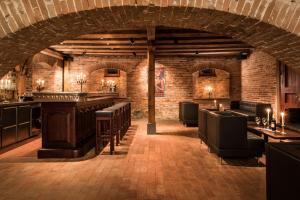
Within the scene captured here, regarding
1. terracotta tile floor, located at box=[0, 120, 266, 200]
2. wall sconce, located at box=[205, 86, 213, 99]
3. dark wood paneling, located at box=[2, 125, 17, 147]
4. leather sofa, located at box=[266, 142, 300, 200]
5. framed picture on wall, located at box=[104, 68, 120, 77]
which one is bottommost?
terracotta tile floor, located at box=[0, 120, 266, 200]

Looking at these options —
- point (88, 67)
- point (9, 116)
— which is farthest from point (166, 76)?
point (9, 116)

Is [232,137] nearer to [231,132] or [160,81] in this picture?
[231,132]

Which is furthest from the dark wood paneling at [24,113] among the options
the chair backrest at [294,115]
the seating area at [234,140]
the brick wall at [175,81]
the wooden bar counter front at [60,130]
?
the chair backrest at [294,115]

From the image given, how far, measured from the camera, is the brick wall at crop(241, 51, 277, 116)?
26.2 ft

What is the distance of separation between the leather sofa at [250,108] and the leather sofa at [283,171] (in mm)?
3626

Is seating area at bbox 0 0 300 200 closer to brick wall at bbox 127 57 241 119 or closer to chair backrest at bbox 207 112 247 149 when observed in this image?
chair backrest at bbox 207 112 247 149

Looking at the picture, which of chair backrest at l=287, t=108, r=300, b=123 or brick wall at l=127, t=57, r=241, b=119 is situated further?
brick wall at l=127, t=57, r=241, b=119

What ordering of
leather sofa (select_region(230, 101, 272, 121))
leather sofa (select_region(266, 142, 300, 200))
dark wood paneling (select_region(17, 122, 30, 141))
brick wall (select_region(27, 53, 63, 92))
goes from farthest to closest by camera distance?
brick wall (select_region(27, 53, 63, 92)) < leather sofa (select_region(230, 101, 272, 121)) < dark wood paneling (select_region(17, 122, 30, 141)) < leather sofa (select_region(266, 142, 300, 200))

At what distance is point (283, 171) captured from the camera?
185 cm

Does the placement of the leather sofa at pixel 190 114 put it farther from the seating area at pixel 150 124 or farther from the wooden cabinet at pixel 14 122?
the wooden cabinet at pixel 14 122

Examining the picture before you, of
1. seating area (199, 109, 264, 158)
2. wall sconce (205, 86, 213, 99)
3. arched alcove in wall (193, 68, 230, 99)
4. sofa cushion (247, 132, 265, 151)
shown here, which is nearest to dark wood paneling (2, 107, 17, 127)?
seating area (199, 109, 264, 158)

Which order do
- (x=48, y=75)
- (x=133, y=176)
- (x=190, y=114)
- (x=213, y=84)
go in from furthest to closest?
(x=213, y=84) → (x=48, y=75) → (x=190, y=114) → (x=133, y=176)

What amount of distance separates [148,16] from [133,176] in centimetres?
222

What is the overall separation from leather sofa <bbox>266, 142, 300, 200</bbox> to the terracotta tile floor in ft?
3.26
